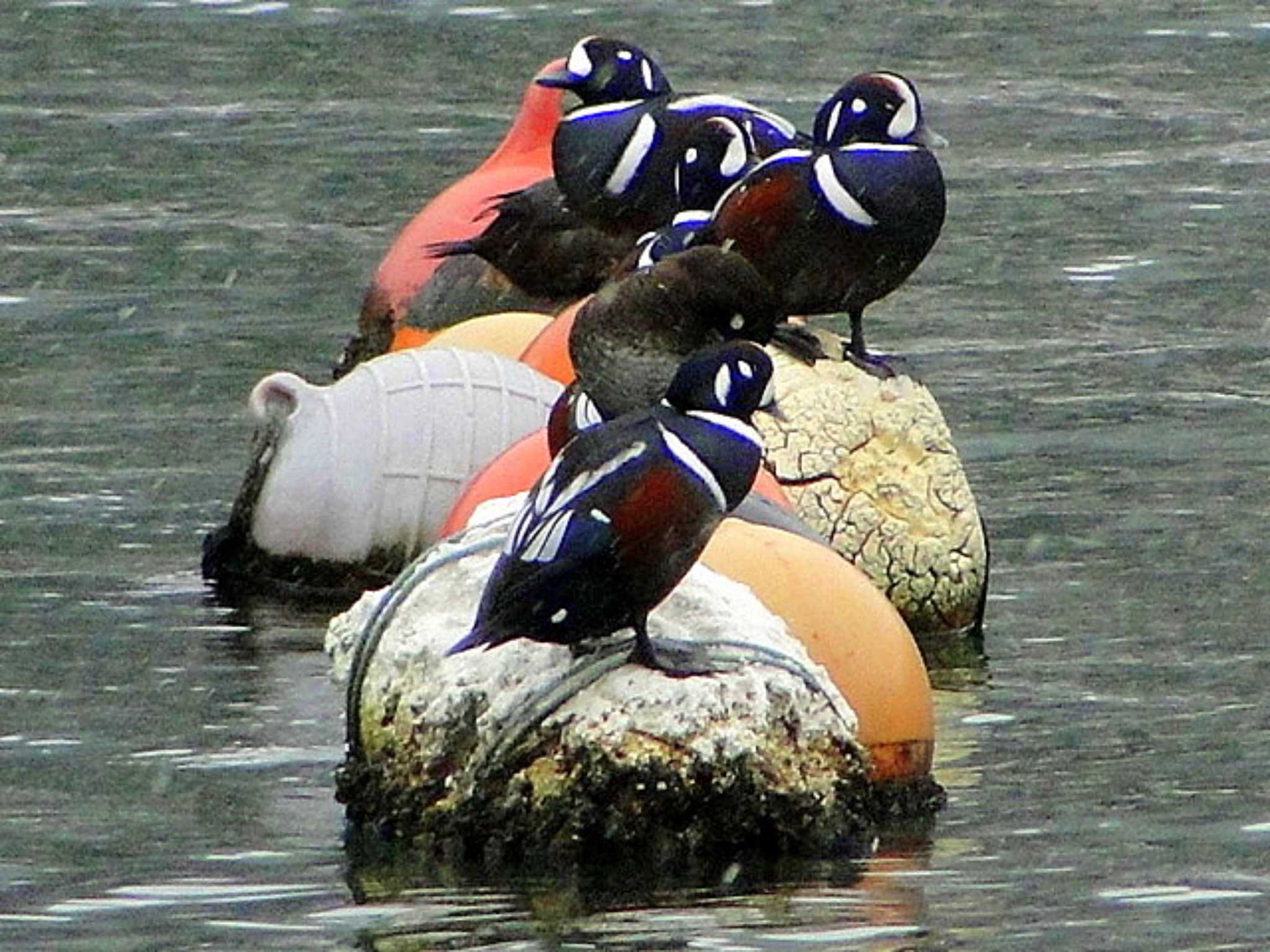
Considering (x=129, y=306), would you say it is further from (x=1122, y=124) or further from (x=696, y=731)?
(x=696, y=731)

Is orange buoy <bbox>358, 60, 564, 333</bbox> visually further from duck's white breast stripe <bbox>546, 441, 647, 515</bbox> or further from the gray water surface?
duck's white breast stripe <bbox>546, 441, 647, 515</bbox>

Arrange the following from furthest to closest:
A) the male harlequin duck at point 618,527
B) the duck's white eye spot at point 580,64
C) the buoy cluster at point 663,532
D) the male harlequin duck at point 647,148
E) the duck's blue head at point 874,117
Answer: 1. the duck's white eye spot at point 580,64
2. the male harlequin duck at point 647,148
3. the duck's blue head at point 874,117
4. the buoy cluster at point 663,532
5. the male harlequin duck at point 618,527

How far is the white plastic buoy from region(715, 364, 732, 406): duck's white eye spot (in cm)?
308

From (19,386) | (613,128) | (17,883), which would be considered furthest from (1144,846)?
(19,386)

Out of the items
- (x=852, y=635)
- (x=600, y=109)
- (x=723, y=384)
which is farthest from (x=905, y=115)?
(x=723, y=384)

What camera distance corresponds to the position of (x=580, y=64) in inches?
570

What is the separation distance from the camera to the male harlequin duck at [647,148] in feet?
42.1

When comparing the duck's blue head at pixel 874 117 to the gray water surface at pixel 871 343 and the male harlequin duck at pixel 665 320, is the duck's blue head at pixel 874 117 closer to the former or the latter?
the gray water surface at pixel 871 343

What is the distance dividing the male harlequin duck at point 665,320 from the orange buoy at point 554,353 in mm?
2407

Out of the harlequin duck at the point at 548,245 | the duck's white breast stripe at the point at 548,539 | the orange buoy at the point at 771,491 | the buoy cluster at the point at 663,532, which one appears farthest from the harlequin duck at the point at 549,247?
the duck's white breast stripe at the point at 548,539

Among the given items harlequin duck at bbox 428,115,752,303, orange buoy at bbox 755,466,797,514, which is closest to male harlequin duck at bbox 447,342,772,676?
orange buoy at bbox 755,466,797,514

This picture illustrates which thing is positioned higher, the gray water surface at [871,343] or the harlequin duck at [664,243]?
the harlequin duck at [664,243]

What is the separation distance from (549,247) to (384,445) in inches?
97.2

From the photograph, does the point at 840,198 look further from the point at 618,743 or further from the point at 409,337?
the point at 618,743
